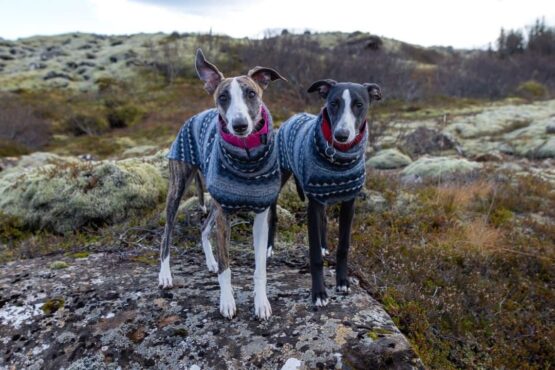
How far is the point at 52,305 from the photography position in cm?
351

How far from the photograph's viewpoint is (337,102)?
335cm

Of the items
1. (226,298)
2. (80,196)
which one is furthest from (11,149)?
(226,298)

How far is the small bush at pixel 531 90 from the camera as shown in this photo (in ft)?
89.2

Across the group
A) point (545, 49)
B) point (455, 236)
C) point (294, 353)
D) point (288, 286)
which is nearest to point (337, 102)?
point (288, 286)

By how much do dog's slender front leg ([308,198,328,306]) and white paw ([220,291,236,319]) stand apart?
2.16 ft

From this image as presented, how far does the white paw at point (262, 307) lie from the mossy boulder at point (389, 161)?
313 inches

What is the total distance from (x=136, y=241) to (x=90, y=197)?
1543 millimetres

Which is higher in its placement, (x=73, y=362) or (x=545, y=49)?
(x=545, y=49)

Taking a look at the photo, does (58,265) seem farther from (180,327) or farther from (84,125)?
(84,125)

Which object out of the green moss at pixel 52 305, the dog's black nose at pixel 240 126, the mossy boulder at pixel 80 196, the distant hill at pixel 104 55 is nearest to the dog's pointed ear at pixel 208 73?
the dog's black nose at pixel 240 126

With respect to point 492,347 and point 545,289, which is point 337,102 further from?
point 545,289

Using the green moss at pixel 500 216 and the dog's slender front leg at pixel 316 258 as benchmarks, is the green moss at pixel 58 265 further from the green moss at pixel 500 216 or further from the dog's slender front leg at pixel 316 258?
the green moss at pixel 500 216

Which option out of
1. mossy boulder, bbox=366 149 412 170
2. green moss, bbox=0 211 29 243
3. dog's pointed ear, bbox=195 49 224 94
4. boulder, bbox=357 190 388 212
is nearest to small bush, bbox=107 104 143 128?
mossy boulder, bbox=366 149 412 170

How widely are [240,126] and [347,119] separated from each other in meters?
0.85
